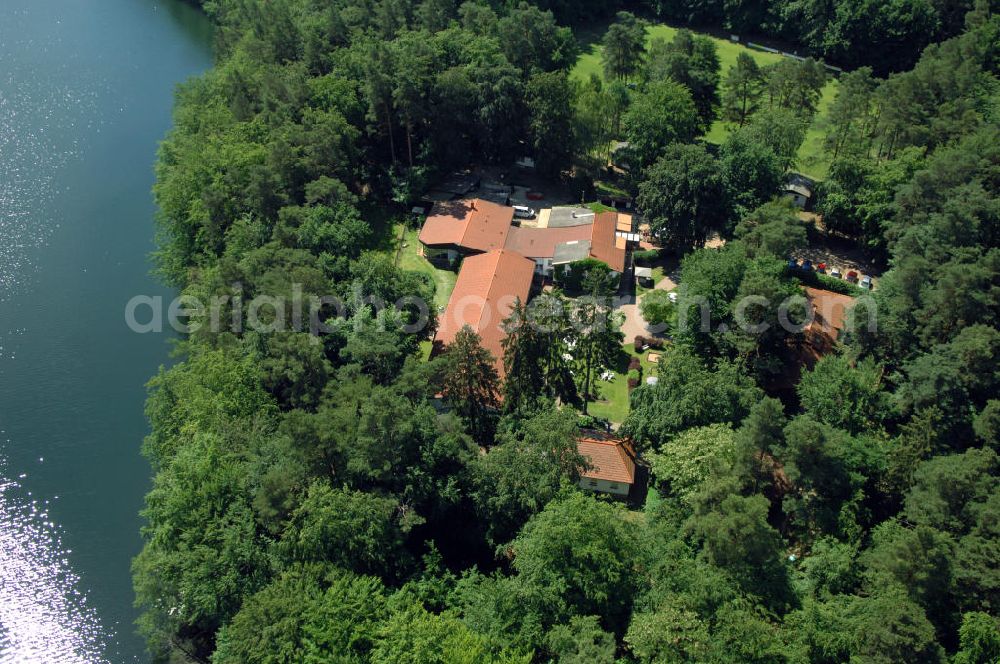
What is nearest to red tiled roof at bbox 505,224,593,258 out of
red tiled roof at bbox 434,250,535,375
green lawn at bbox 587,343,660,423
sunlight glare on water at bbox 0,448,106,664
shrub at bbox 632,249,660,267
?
red tiled roof at bbox 434,250,535,375

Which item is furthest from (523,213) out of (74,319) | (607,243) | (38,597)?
(38,597)

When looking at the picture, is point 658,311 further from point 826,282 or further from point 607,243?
point 826,282

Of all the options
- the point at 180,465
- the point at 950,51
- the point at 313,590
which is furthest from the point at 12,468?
the point at 950,51

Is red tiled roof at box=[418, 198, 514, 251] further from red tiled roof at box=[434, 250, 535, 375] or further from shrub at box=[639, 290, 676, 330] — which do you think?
shrub at box=[639, 290, 676, 330]

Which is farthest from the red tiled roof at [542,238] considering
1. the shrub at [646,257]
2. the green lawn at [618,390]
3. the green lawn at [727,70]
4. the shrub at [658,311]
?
the green lawn at [727,70]

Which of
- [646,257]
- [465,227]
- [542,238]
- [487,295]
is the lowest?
[646,257]

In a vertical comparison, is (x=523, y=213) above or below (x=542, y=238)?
below

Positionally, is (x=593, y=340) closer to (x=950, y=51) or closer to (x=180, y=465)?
(x=180, y=465)
